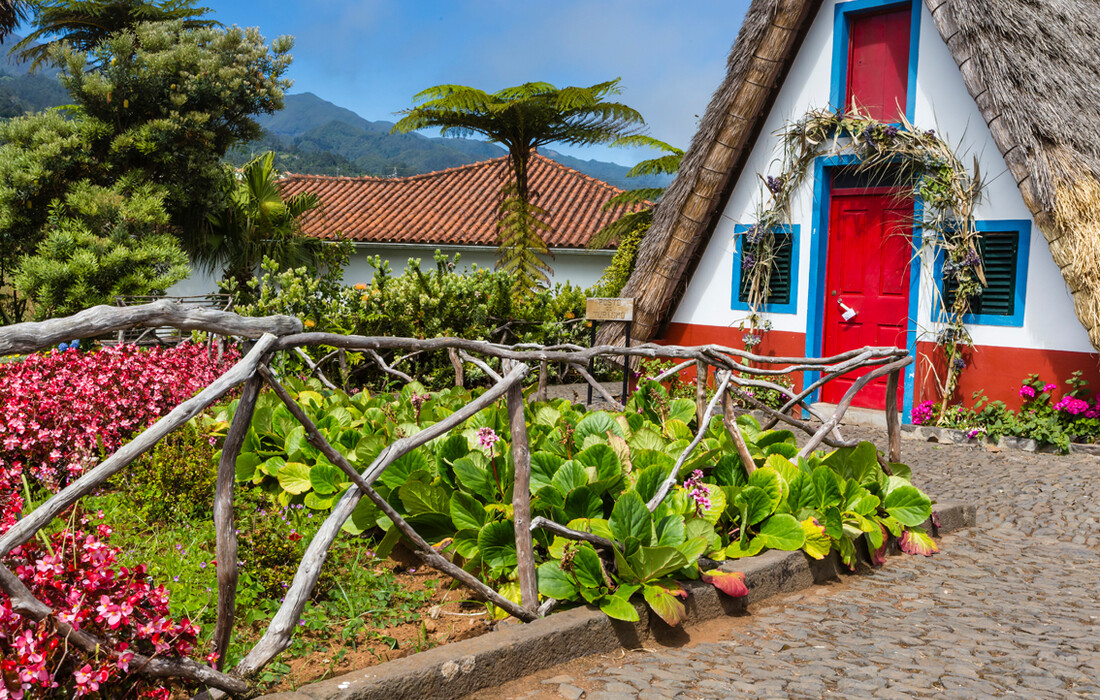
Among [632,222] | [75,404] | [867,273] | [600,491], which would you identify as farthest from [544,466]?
[632,222]

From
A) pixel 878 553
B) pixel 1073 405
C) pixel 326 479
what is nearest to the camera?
pixel 326 479

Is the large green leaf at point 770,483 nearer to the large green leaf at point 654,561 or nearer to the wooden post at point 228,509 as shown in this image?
the large green leaf at point 654,561

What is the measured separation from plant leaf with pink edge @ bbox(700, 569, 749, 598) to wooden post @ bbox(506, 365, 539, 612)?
2.42 ft

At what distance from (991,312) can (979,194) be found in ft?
3.42

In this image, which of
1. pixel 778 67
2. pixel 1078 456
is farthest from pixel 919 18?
pixel 1078 456

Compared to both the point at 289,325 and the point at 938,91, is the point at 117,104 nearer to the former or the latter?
the point at 938,91

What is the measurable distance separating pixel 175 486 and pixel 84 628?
2000 millimetres

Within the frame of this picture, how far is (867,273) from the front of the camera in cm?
775

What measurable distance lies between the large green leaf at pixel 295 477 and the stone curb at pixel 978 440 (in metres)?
5.61

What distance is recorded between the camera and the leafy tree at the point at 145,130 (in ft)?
47.4

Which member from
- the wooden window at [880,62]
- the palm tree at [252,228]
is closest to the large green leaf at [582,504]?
the wooden window at [880,62]

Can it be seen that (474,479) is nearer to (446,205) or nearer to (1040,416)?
(1040,416)

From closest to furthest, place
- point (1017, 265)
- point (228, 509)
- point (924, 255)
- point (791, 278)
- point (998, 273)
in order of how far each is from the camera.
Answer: point (228, 509) → point (1017, 265) → point (998, 273) → point (924, 255) → point (791, 278)

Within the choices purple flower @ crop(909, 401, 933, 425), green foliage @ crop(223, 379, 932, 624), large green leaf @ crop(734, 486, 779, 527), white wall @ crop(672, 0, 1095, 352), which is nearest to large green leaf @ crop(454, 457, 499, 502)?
green foliage @ crop(223, 379, 932, 624)
